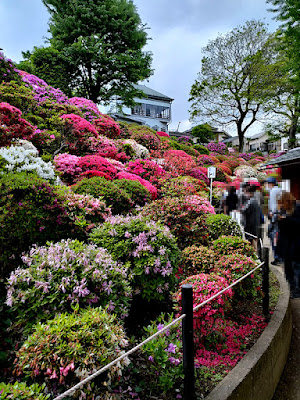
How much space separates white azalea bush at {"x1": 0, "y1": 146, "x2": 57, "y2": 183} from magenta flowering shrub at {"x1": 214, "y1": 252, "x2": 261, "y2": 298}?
303 centimetres

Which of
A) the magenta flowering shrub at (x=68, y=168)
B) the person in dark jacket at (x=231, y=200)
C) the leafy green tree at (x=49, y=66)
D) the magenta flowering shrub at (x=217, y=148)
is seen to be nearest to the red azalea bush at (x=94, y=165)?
the magenta flowering shrub at (x=68, y=168)

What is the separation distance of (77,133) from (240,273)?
6.81 metres

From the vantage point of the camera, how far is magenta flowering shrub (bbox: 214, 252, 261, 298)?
3.45 m

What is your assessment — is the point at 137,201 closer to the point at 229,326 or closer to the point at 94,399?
the point at 229,326

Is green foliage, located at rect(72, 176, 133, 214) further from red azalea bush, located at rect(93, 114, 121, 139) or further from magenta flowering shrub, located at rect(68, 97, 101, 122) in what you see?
magenta flowering shrub, located at rect(68, 97, 101, 122)

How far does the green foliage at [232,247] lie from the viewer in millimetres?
4152

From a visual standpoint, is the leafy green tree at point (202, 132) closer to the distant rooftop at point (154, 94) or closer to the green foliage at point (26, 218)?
the distant rooftop at point (154, 94)

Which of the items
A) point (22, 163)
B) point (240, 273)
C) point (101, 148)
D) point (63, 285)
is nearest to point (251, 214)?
point (240, 273)

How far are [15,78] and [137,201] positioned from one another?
23.9 ft

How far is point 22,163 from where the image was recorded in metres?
4.30

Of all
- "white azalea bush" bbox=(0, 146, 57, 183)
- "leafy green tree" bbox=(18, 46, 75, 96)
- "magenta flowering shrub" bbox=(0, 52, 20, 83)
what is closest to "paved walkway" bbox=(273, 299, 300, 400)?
"white azalea bush" bbox=(0, 146, 57, 183)

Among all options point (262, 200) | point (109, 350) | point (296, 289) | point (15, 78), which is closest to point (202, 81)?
point (15, 78)

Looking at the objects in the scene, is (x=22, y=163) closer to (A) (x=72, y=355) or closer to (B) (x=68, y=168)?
(B) (x=68, y=168)

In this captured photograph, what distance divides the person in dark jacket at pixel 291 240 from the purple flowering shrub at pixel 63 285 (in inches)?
98.2
